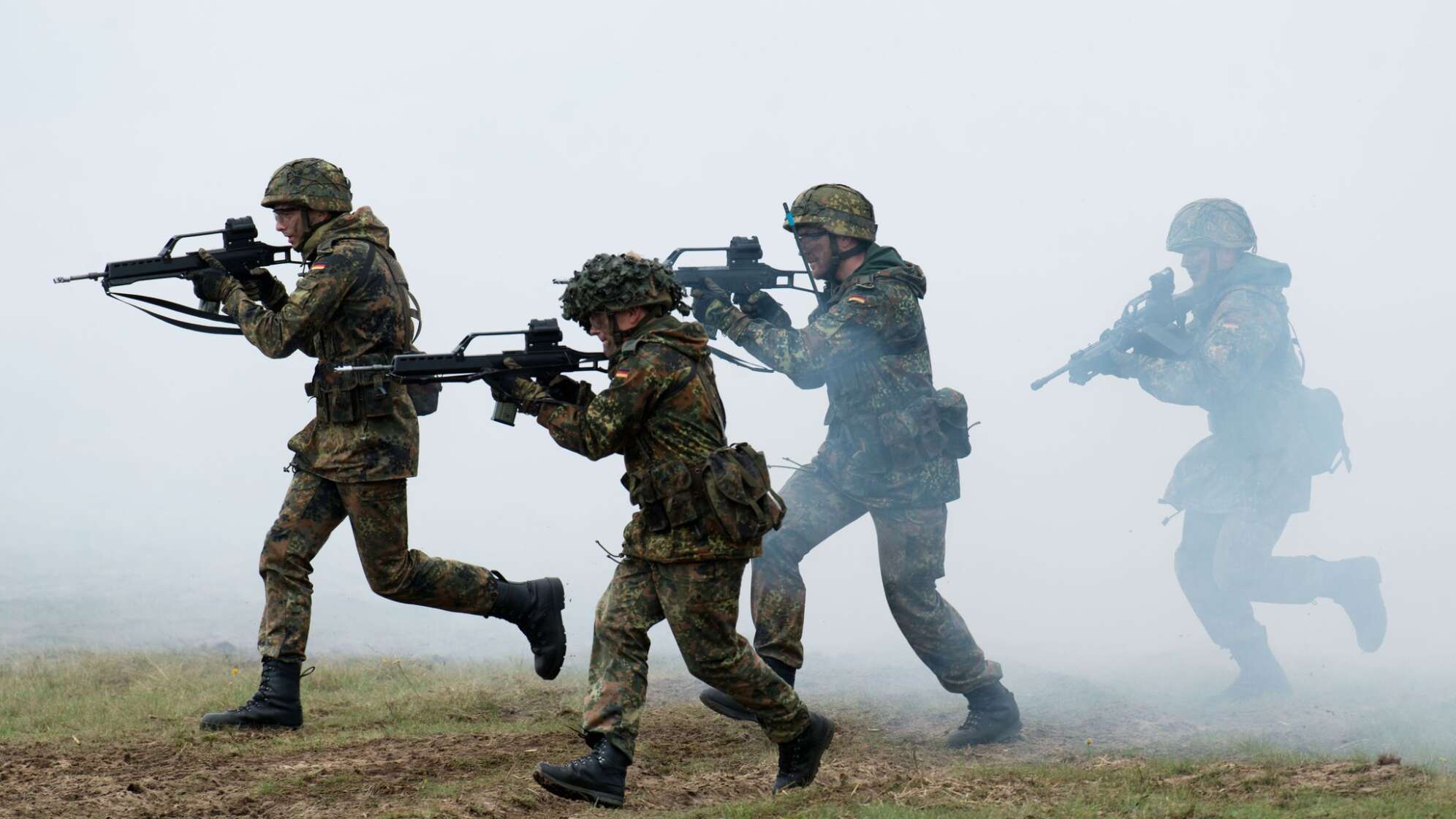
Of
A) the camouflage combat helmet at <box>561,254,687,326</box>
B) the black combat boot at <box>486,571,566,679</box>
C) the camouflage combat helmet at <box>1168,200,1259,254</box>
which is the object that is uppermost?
the camouflage combat helmet at <box>1168,200,1259,254</box>

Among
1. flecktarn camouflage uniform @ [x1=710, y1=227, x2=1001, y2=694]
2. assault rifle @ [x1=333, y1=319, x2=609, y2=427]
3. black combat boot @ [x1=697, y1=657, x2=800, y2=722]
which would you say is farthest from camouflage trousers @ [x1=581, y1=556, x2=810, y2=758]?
flecktarn camouflage uniform @ [x1=710, y1=227, x2=1001, y2=694]

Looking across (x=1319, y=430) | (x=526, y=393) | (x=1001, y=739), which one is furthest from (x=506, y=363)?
(x=1319, y=430)

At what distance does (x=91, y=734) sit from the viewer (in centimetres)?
672

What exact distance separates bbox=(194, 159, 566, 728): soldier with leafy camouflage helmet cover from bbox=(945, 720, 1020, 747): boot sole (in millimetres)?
2364

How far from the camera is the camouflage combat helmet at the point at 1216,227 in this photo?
889cm

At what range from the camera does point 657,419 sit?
513cm

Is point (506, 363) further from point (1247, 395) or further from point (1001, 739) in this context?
point (1247, 395)

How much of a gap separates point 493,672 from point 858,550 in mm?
11343

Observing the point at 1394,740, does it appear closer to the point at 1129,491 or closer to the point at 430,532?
the point at 1129,491

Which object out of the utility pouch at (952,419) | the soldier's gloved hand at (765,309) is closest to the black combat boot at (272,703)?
the soldier's gloved hand at (765,309)

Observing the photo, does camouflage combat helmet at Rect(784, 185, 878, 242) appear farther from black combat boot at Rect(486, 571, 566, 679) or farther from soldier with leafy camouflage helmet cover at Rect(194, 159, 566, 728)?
black combat boot at Rect(486, 571, 566, 679)

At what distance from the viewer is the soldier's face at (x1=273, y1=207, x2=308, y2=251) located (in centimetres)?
669

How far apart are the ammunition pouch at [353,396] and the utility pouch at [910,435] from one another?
227 cm

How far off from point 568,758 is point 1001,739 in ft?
7.11
